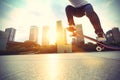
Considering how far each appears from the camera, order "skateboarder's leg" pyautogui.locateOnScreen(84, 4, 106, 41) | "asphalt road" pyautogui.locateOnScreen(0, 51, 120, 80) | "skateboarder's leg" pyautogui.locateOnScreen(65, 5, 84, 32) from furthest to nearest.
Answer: "skateboarder's leg" pyautogui.locateOnScreen(65, 5, 84, 32)
"skateboarder's leg" pyautogui.locateOnScreen(84, 4, 106, 41)
"asphalt road" pyautogui.locateOnScreen(0, 51, 120, 80)

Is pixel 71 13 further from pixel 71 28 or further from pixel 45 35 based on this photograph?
pixel 45 35

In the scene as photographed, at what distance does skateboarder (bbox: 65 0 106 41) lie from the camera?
4613mm

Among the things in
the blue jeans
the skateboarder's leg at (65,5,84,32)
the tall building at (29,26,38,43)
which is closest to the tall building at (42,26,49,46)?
the tall building at (29,26,38,43)

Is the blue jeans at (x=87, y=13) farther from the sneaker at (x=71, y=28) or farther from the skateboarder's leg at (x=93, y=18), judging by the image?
the sneaker at (x=71, y=28)

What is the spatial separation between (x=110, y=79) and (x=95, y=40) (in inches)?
137

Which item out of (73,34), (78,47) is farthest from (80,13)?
(78,47)

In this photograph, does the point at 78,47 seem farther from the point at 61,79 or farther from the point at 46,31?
the point at 61,79

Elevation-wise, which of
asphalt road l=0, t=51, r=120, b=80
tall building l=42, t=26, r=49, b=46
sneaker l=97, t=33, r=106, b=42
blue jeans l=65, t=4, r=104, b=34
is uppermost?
tall building l=42, t=26, r=49, b=46

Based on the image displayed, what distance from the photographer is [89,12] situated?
4.61 metres

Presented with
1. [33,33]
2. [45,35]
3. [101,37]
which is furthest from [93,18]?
[33,33]

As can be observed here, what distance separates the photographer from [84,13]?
4922mm

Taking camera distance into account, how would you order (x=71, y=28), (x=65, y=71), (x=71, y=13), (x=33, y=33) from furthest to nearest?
(x=33, y=33)
(x=71, y=28)
(x=71, y=13)
(x=65, y=71)

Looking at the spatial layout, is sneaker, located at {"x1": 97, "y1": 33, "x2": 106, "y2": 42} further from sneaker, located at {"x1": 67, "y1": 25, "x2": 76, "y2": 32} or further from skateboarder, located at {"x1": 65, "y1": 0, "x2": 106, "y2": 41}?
sneaker, located at {"x1": 67, "y1": 25, "x2": 76, "y2": 32}

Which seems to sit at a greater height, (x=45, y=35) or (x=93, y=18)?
(x=45, y=35)
